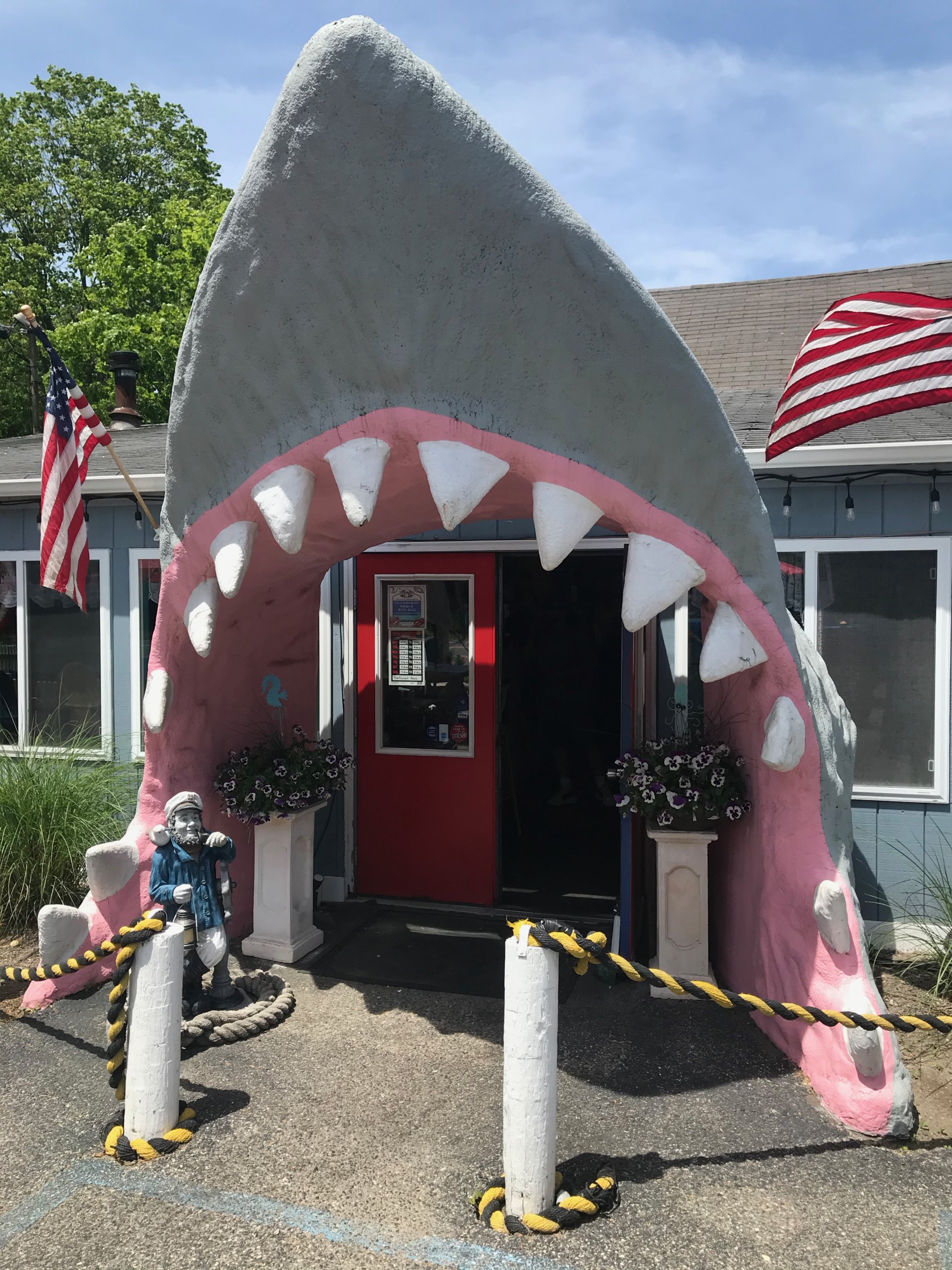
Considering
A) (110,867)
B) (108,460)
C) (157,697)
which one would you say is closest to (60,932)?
(110,867)

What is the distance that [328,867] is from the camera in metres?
6.02

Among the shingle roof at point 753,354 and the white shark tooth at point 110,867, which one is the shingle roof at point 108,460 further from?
the white shark tooth at point 110,867

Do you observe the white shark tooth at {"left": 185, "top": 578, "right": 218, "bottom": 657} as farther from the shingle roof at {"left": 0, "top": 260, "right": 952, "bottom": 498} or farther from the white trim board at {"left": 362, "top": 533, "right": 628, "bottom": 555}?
the shingle roof at {"left": 0, "top": 260, "right": 952, "bottom": 498}

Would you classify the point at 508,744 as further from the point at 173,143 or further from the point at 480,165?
the point at 173,143

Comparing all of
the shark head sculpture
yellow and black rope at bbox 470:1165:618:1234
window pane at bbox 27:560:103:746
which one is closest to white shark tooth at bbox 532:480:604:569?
the shark head sculpture

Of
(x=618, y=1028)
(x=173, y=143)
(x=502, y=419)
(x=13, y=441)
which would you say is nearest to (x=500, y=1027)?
(x=618, y=1028)

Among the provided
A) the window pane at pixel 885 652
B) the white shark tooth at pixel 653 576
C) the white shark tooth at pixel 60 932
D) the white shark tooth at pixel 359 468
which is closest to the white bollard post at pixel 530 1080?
the white shark tooth at pixel 653 576

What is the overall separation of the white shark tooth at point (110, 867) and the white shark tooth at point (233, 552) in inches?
58.4

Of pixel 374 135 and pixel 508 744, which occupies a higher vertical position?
pixel 374 135

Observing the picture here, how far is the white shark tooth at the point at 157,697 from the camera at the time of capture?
409 cm

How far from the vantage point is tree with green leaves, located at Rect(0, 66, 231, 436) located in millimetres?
19703

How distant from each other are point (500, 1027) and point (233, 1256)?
175cm

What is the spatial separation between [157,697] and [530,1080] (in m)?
2.40

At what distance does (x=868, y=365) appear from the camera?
402 cm
